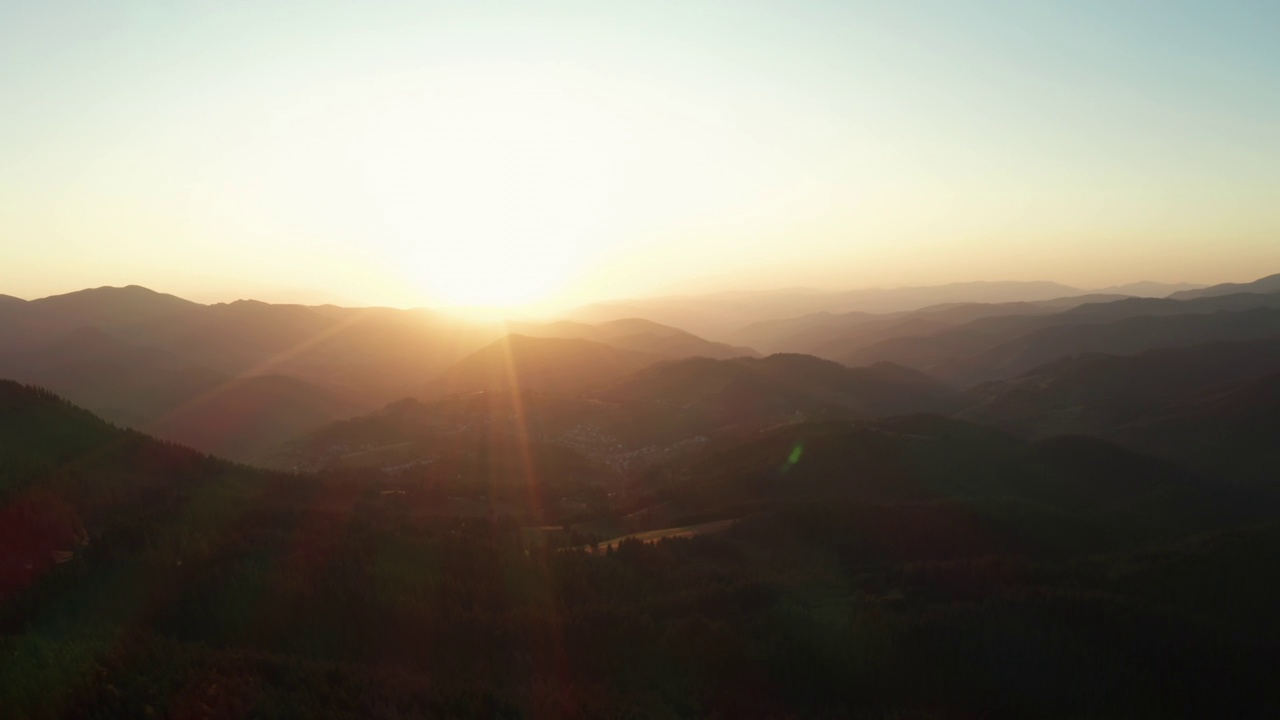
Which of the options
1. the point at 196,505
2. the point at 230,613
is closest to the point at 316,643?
the point at 230,613

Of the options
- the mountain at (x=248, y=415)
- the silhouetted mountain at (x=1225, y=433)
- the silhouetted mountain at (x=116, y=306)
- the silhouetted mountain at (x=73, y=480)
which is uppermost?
the silhouetted mountain at (x=116, y=306)

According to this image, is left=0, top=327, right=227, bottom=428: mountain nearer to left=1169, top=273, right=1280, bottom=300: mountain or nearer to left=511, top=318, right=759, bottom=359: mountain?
left=511, top=318, right=759, bottom=359: mountain

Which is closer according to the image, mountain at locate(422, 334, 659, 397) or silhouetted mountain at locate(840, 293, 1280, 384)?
mountain at locate(422, 334, 659, 397)

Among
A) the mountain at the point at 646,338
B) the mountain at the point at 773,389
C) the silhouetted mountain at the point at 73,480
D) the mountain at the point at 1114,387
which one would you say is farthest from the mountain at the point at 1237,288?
the silhouetted mountain at the point at 73,480

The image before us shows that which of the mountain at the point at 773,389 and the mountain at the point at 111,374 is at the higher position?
the mountain at the point at 111,374

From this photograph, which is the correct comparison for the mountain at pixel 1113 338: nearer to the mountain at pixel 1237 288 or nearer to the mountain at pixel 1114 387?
the mountain at pixel 1114 387

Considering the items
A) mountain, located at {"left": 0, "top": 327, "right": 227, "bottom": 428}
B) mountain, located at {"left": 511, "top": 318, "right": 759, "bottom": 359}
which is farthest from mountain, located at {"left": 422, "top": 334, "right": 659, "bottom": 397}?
mountain, located at {"left": 0, "top": 327, "right": 227, "bottom": 428}

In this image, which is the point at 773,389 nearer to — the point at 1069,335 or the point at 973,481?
the point at 973,481

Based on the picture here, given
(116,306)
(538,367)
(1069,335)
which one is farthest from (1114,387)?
(116,306)

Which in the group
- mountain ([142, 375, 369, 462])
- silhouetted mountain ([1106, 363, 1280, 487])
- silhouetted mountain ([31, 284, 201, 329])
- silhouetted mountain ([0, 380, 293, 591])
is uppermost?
silhouetted mountain ([31, 284, 201, 329])
